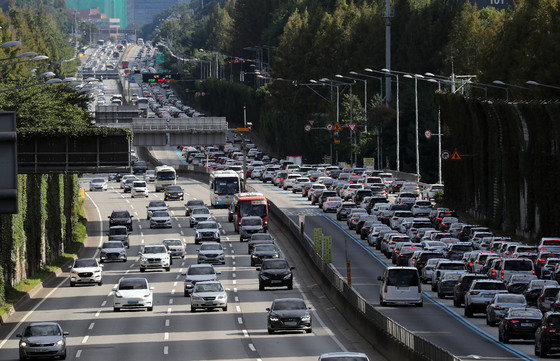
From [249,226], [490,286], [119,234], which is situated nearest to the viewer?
[490,286]

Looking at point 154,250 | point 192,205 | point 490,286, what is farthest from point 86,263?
point 192,205

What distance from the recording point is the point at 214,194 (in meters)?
118

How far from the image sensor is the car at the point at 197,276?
67188 millimetres

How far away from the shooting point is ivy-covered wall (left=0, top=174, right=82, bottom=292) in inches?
2753

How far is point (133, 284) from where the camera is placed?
62.1 m

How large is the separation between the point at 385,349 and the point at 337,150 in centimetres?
12821

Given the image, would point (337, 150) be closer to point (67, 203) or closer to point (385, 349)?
point (67, 203)

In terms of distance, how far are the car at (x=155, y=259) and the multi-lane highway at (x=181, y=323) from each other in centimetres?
78

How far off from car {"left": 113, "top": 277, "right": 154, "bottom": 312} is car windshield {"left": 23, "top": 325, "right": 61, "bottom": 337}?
14754 millimetres

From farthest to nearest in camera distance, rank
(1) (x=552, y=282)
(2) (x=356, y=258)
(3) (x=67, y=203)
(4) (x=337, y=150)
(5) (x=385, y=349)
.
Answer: (4) (x=337, y=150) < (3) (x=67, y=203) < (2) (x=356, y=258) < (1) (x=552, y=282) < (5) (x=385, y=349)

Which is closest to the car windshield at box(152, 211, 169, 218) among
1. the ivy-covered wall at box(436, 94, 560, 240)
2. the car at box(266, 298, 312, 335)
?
the ivy-covered wall at box(436, 94, 560, 240)

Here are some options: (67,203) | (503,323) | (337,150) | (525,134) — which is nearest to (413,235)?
(525,134)

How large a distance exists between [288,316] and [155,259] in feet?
93.3

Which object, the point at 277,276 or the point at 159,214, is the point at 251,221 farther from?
the point at 277,276
